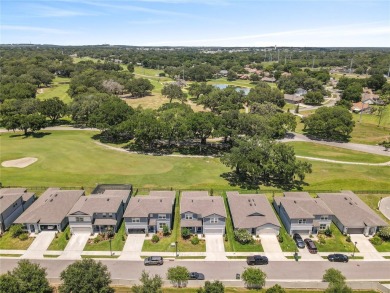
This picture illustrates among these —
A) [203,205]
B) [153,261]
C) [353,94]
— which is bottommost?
[153,261]

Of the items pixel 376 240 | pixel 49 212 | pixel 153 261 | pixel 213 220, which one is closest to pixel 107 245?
pixel 153 261

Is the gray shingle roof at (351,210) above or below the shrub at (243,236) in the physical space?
above

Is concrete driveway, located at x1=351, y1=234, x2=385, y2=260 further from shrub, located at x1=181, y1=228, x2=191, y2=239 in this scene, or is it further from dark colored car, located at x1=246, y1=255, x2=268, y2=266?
shrub, located at x1=181, y1=228, x2=191, y2=239

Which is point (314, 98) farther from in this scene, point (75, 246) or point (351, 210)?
point (75, 246)

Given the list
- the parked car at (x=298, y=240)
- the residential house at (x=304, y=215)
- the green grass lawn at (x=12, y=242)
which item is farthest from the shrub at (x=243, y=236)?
the green grass lawn at (x=12, y=242)

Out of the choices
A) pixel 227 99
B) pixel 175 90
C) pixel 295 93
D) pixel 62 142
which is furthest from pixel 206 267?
pixel 295 93

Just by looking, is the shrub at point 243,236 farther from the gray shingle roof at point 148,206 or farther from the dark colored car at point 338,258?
the dark colored car at point 338,258
